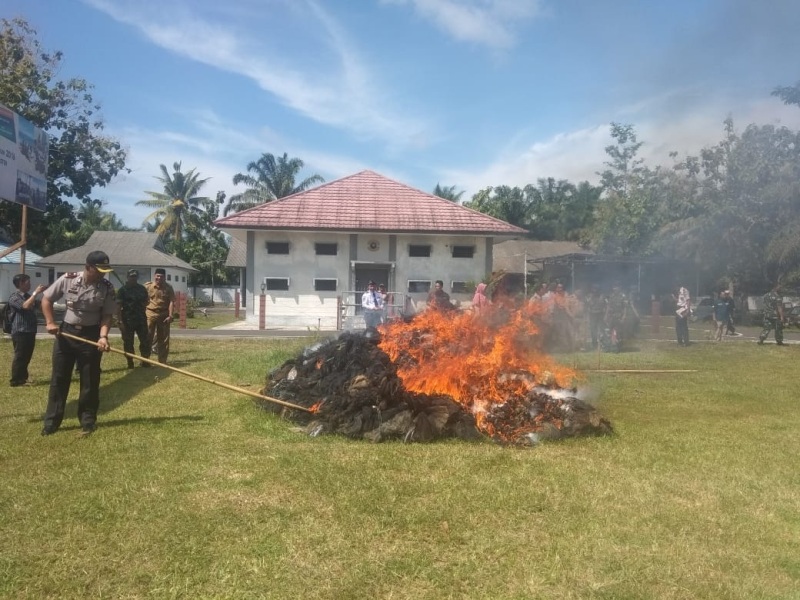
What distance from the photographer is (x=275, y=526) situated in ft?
12.6

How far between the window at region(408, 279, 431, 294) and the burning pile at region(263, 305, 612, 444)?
15.3 m

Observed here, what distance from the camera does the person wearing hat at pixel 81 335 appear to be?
5.92 m

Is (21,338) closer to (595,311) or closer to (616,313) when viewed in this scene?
(595,311)

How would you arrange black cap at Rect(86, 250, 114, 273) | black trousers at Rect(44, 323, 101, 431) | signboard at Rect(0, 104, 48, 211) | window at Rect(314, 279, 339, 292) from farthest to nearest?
window at Rect(314, 279, 339, 292)
signboard at Rect(0, 104, 48, 211)
black cap at Rect(86, 250, 114, 273)
black trousers at Rect(44, 323, 101, 431)

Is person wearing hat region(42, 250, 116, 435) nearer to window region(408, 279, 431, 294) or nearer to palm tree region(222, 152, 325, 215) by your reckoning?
window region(408, 279, 431, 294)

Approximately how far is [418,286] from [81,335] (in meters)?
17.8

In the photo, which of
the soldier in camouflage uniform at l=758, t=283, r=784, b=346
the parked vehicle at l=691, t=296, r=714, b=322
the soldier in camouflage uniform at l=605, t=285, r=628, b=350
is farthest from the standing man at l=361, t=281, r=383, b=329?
the parked vehicle at l=691, t=296, r=714, b=322

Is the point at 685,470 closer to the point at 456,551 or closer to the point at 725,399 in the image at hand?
the point at 456,551

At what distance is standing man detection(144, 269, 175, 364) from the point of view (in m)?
10.5

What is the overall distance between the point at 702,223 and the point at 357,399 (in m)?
25.6

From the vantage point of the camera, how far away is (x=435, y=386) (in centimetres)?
662

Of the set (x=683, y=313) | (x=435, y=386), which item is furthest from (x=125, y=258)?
(x=435, y=386)

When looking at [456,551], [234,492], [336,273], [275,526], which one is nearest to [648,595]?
[456,551]

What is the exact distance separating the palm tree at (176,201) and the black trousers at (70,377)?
43.6 metres
